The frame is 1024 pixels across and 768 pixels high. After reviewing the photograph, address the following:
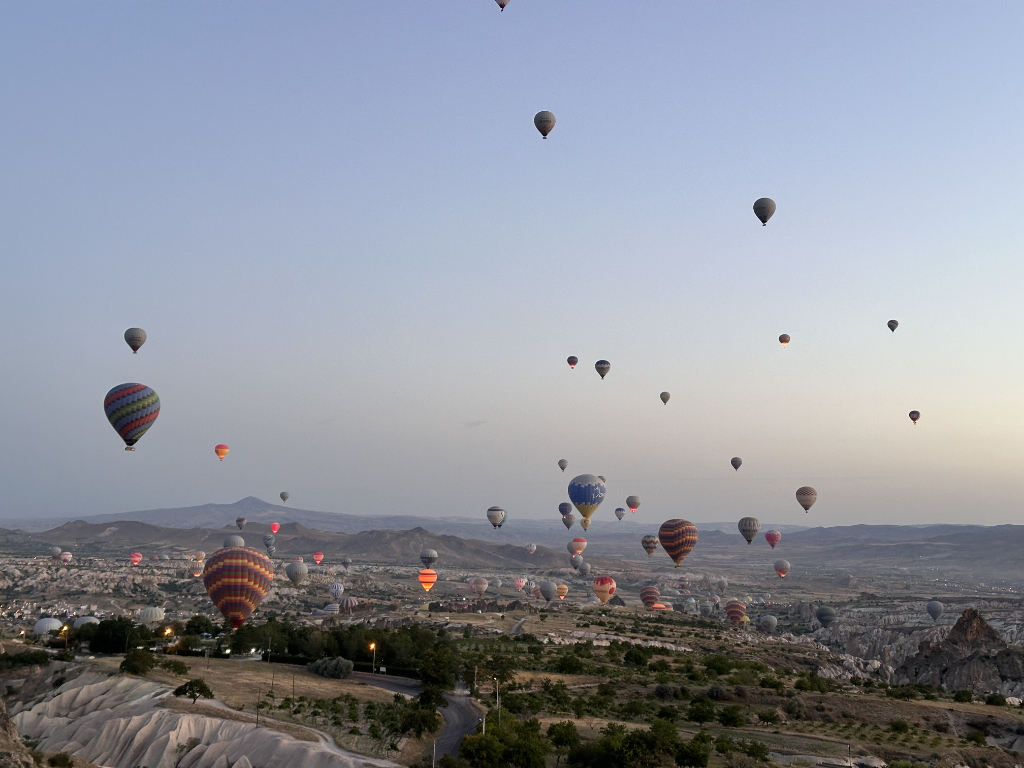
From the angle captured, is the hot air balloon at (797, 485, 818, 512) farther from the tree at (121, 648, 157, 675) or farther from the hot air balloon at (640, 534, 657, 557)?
the tree at (121, 648, 157, 675)

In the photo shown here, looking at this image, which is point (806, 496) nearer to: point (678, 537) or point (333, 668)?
point (678, 537)

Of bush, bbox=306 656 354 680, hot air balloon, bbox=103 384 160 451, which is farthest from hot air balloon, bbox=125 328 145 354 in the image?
bush, bbox=306 656 354 680

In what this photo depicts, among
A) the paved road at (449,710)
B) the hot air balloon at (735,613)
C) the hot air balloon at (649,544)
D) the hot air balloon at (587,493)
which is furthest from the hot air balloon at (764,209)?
the hot air balloon at (735,613)

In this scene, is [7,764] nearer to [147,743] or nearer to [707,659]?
[147,743]

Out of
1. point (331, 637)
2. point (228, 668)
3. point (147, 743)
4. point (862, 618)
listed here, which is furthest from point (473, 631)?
point (862, 618)

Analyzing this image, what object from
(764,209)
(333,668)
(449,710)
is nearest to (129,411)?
(333,668)

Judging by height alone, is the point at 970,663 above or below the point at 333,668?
below
